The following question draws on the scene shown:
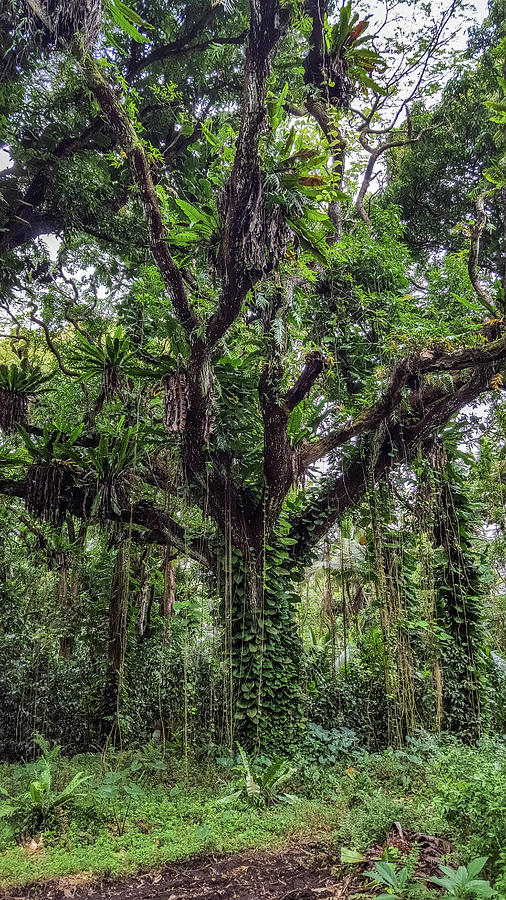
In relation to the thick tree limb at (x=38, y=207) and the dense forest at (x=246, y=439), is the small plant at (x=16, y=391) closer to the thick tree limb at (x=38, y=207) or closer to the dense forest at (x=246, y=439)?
the dense forest at (x=246, y=439)

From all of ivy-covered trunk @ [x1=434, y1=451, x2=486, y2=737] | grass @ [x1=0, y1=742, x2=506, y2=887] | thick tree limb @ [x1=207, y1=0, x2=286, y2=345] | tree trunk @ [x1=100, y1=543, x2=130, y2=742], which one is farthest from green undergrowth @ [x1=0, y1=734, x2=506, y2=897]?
thick tree limb @ [x1=207, y1=0, x2=286, y2=345]

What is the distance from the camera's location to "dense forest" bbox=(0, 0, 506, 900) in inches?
149

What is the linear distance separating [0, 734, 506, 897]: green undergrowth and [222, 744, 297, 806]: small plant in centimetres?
2

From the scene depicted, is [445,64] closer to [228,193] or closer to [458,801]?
[228,193]

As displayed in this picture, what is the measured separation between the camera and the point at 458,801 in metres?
2.53

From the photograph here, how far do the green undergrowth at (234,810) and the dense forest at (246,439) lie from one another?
3 cm

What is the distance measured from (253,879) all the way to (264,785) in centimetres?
145

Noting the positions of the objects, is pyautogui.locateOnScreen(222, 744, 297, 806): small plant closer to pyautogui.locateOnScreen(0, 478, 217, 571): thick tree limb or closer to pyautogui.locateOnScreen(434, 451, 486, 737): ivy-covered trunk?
pyautogui.locateOnScreen(0, 478, 217, 571): thick tree limb

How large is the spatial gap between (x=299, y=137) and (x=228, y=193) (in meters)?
0.65

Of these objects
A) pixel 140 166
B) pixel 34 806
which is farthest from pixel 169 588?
pixel 140 166

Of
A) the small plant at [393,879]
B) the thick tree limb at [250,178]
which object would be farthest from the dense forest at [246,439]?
the small plant at [393,879]

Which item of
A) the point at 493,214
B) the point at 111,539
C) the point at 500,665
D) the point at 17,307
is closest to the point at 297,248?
the point at 111,539

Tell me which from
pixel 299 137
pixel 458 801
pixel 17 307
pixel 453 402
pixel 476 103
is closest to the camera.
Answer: pixel 458 801

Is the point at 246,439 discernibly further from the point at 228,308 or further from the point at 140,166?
the point at 140,166
